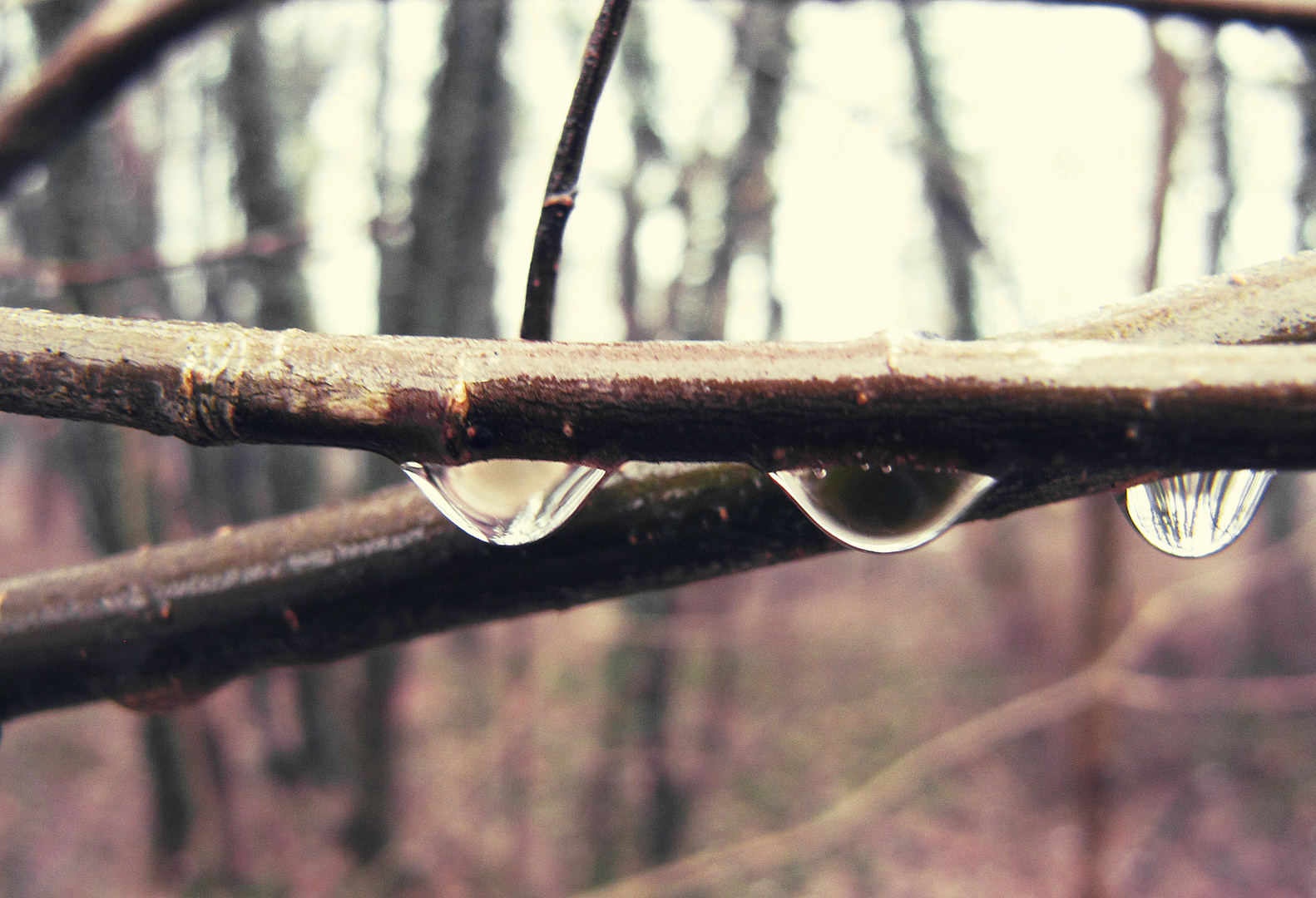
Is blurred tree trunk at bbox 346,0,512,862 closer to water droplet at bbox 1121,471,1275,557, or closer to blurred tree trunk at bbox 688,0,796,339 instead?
blurred tree trunk at bbox 688,0,796,339

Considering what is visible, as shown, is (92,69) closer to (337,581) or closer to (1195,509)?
(337,581)

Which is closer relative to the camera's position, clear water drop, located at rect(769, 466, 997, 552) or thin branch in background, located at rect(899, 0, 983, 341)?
clear water drop, located at rect(769, 466, 997, 552)

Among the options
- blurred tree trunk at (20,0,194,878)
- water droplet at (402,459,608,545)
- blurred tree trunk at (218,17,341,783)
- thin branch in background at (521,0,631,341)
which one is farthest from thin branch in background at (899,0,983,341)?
blurred tree trunk at (20,0,194,878)

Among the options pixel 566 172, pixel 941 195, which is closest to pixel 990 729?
pixel 941 195

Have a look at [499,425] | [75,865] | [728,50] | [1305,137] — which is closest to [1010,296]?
[499,425]

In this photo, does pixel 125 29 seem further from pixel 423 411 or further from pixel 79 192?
pixel 79 192

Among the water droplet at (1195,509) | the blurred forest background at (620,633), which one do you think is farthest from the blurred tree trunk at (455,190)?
the water droplet at (1195,509)

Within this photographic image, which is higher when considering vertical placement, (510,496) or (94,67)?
(94,67)
